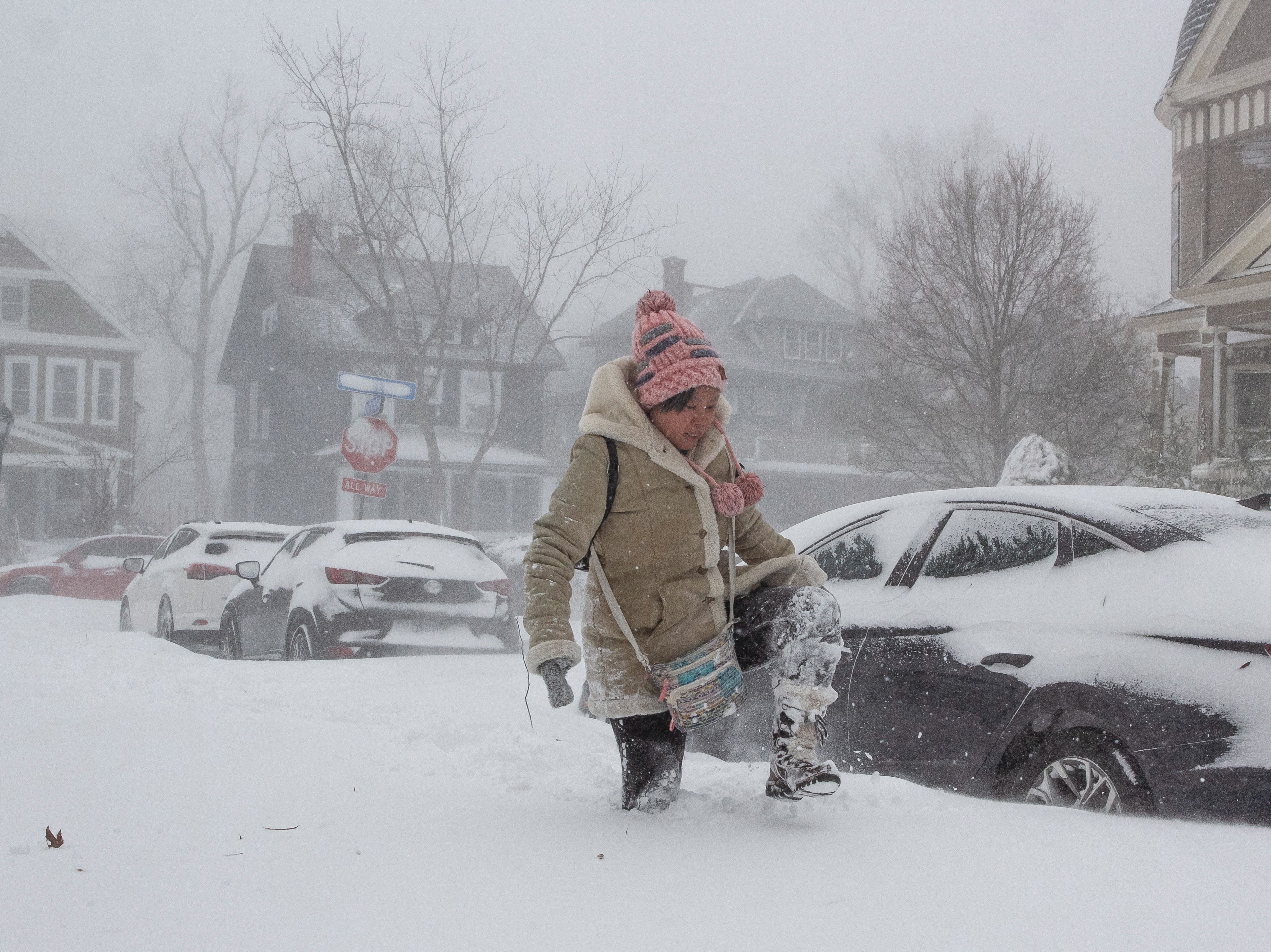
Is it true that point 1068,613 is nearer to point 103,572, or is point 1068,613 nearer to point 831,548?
point 831,548

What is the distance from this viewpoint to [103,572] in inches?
826

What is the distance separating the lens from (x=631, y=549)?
3.26 m

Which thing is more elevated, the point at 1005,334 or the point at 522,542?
the point at 1005,334

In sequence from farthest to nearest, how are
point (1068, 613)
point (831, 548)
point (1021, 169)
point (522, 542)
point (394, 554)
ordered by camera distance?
1. point (522, 542)
2. point (1021, 169)
3. point (394, 554)
4. point (831, 548)
5. point (1068, 613)

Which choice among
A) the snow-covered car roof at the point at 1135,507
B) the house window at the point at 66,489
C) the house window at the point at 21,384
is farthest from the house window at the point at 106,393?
the snow-covered car roof at the point at 1135,507

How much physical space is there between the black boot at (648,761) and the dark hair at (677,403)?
3.04 ft

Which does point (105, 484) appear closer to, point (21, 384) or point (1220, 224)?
point (21, 384)

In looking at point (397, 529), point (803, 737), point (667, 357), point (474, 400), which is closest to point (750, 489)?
point (667, 357)

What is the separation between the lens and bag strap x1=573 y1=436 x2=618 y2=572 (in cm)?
324

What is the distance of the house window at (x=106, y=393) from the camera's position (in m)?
36.2

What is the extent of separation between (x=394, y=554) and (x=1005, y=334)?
12.8 meters

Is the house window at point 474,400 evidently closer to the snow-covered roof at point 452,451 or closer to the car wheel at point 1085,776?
the snow-covered roof at point 452,451

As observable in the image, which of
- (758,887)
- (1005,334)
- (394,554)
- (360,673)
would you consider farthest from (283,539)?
(1005,334)

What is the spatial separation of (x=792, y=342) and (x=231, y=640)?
111 feet
